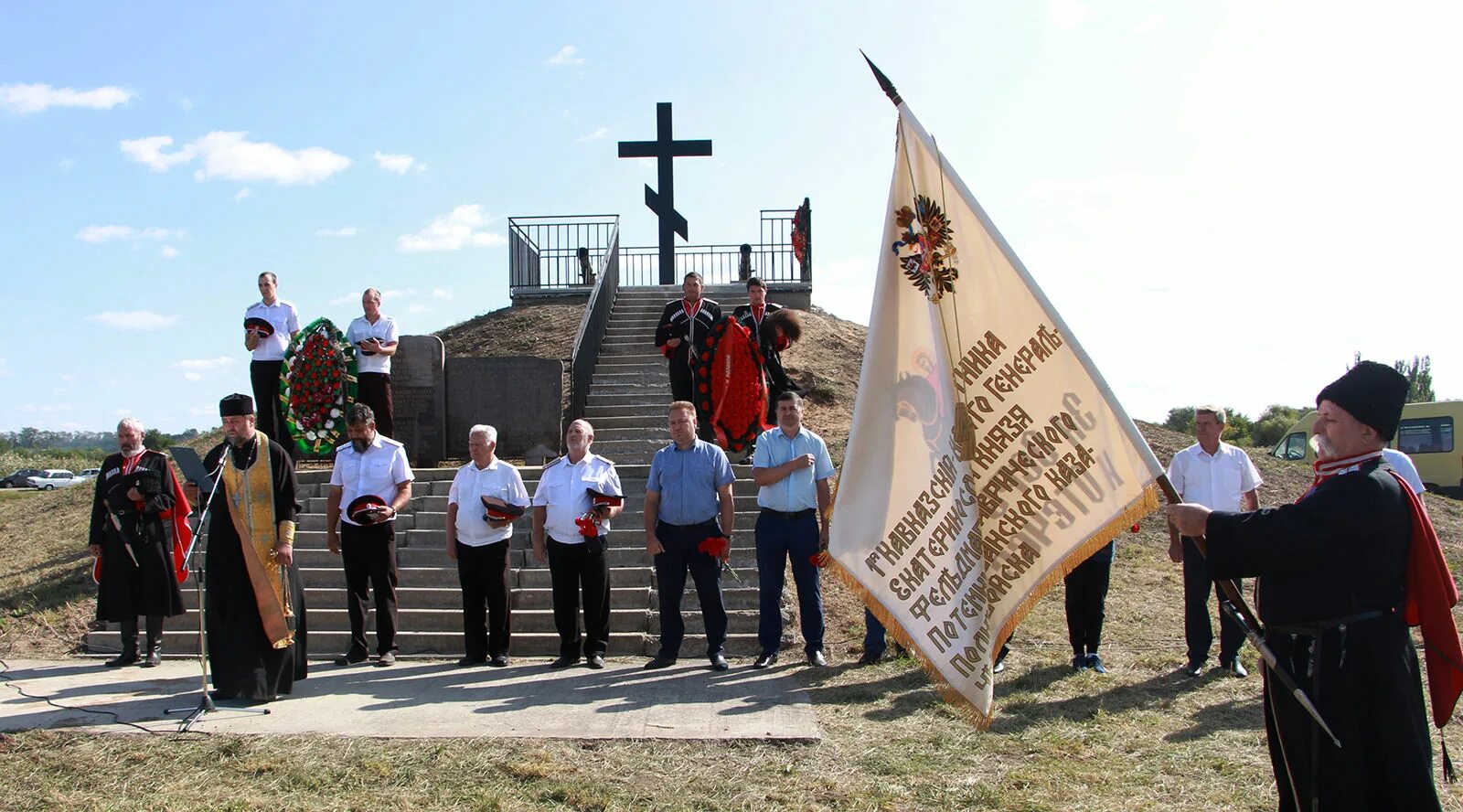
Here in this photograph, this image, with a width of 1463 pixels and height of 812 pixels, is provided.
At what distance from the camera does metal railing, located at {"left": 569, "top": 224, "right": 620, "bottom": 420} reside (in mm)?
12727

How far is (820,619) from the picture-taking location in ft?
24.2

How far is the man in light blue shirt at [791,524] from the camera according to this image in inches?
288

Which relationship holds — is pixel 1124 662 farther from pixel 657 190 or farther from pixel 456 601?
pixel 657 190

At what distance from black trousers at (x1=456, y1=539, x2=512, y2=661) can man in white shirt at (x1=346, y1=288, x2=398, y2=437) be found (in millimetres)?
3383

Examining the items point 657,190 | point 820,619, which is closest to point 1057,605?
point 820,619

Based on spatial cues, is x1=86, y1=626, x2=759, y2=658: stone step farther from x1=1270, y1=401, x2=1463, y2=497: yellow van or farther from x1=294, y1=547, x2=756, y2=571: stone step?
x1=1270, y1=401, x2=1463, y2=497: yellow van

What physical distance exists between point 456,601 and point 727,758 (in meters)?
3.73

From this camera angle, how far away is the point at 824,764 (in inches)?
202

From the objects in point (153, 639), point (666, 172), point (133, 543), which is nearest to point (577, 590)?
point (153, 639)

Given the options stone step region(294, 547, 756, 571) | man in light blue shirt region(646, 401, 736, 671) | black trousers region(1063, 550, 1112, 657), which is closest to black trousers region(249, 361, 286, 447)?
stone step region(294, 547, 756, 571)

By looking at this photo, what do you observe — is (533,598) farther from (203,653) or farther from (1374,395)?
(1374,395)

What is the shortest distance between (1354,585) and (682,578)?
4478 mm

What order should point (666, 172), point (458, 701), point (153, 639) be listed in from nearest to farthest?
point (458, 701) < point (153, 639) < point (666, 172)

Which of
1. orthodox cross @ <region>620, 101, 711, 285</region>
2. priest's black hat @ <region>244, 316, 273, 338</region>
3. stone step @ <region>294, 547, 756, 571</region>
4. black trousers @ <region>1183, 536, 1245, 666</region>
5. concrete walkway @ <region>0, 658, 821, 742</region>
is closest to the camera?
concrete walkway @ <region>0, 658, 821, 742</region>
